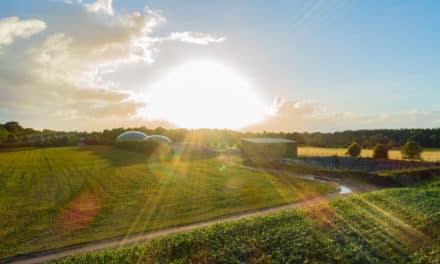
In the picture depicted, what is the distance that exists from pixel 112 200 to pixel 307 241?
11.7 meters

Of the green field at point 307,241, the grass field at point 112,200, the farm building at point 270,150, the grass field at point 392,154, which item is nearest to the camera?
the green field at point 307,241

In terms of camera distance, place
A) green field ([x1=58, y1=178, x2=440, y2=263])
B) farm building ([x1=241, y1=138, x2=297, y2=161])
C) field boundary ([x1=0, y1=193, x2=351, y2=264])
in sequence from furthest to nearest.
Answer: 1. farm building ([x1=241, y1=138, x2=297, y2=161])
2. field boundary ([x1=0, y1=193, x2=351, y2=264])
3. green field ([x1=58, y1=178, x2=440, y2=263])

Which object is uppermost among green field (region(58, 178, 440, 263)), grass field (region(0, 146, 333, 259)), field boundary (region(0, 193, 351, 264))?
green field (region(58, 178, 440, 263))

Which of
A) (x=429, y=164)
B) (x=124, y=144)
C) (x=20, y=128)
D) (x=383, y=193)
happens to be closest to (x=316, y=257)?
(x=383, y=193)

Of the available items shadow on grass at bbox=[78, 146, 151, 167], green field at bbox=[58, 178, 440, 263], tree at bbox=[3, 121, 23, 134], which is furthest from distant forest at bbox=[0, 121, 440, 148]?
green field at bbox=[58, 178, 440, 263]

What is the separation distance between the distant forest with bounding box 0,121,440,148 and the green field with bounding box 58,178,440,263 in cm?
4343

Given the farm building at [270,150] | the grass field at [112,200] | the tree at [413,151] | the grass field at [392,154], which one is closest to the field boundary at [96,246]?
the grass field at [112,200]

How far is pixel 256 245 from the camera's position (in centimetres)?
791

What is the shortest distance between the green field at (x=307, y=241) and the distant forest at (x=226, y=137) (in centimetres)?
4343

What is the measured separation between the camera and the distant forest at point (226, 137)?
57875mm

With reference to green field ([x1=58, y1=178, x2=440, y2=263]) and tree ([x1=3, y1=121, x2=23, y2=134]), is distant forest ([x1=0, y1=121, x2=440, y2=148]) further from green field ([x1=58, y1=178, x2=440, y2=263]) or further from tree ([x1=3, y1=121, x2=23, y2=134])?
green field ([x1=58, y1=178, x2=440, y2=263])

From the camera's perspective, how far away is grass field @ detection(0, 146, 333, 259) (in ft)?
33.6

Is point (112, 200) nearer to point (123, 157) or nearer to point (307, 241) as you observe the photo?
point (307, 241)

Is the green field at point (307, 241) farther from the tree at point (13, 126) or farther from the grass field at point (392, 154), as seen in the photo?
the tree at point (13, 126)
